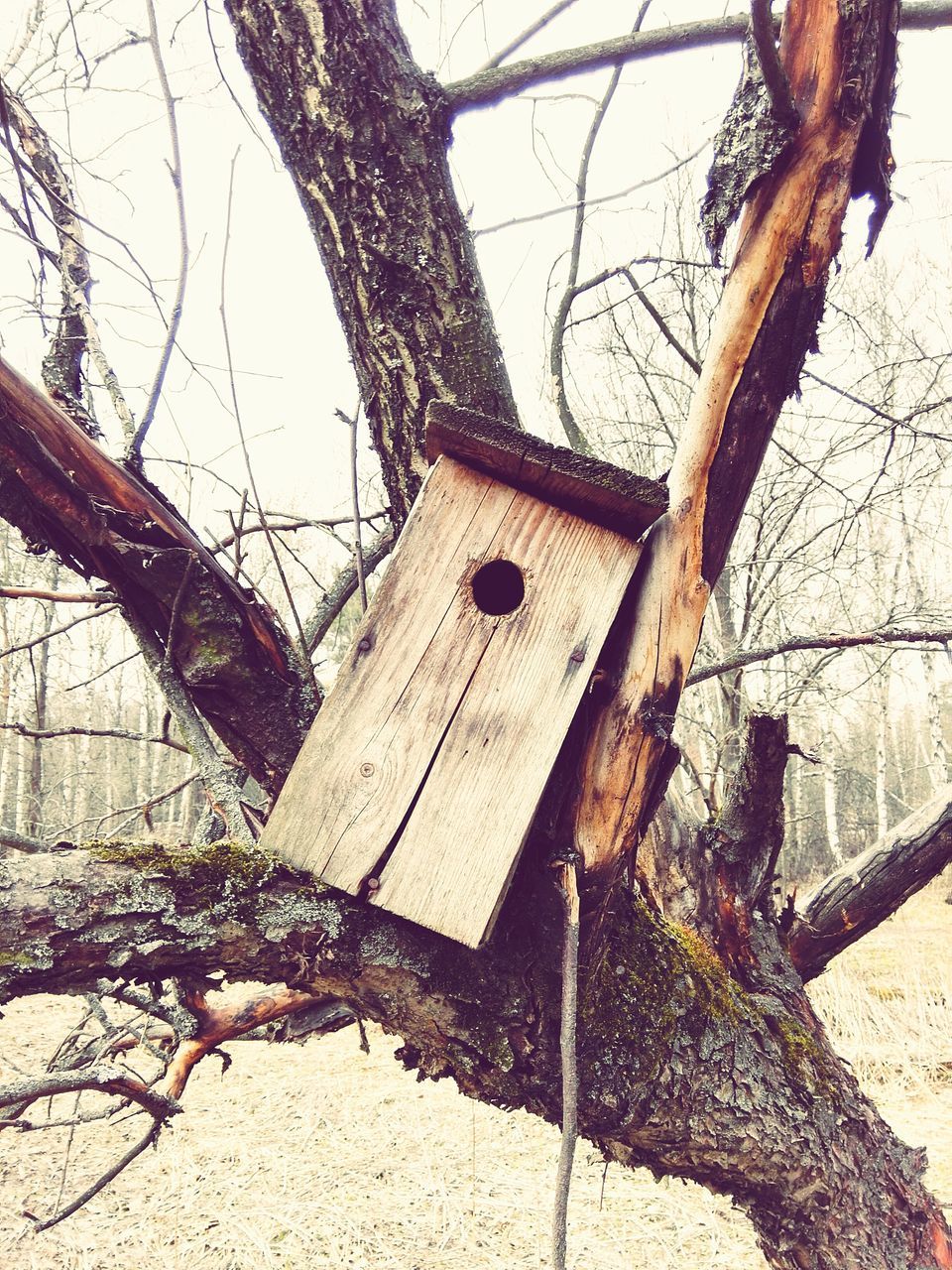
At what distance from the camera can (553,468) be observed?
58.1 inches

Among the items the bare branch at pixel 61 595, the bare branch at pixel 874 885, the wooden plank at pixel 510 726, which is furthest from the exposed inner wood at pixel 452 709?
the bare branch at pixel 874 885

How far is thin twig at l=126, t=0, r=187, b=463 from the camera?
60.1 inches

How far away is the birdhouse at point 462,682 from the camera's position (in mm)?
1338

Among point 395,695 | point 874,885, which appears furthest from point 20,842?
point 874,885

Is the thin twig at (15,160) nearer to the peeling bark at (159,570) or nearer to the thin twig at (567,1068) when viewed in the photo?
the peeling bark at (159,570)

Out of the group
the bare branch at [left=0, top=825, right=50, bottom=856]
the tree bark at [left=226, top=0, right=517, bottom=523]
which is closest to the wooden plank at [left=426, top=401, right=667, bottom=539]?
the tree bark at [left=226, top=0, right=517, bottom=523]

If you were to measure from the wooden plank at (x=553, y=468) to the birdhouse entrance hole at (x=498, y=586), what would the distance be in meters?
0.18

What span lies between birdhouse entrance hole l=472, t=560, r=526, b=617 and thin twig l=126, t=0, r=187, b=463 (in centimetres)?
69

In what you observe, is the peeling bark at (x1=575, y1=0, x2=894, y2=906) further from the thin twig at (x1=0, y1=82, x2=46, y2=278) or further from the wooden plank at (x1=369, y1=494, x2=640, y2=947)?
the thin twig at (x1=0, y1=82, x2=46, y2=278)

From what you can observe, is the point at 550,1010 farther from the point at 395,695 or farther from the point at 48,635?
the point at 48,635

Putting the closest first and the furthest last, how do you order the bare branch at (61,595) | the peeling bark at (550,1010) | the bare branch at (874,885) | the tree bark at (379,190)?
the peeling bark at (550,1010), the bare branch at (61,595), the tree bark at (379,190), the bare branch at (874,885)

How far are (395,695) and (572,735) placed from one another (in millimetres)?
332

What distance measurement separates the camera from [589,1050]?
141cm

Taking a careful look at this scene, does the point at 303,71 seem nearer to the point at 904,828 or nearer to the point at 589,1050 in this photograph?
the point at 589,1050
